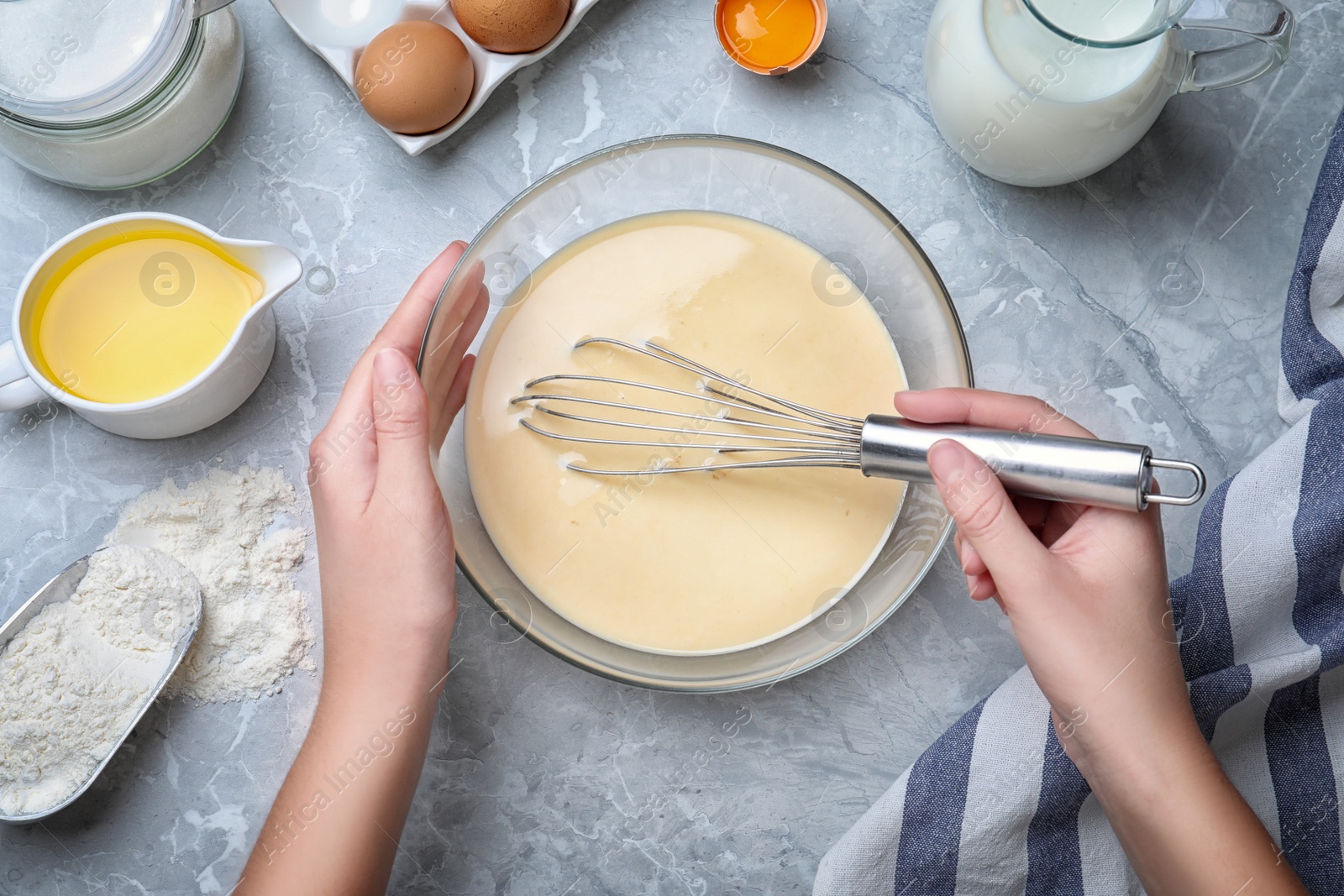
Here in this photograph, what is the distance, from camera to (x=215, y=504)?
101 centimetres

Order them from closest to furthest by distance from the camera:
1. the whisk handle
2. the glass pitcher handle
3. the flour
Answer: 1. the whisk handle
2. the glass pitcher handle
3. the flour

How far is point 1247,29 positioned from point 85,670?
1.26 meters

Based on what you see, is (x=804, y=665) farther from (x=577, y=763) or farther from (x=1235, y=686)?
(x=1235, y=686)

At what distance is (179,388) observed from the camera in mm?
911

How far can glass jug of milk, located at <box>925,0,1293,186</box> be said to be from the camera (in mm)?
834

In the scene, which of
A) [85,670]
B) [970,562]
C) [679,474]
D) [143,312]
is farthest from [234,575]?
[970,562]

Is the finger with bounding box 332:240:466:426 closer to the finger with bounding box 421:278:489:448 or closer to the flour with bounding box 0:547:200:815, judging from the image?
the finger with bounding box 421:278:489:448

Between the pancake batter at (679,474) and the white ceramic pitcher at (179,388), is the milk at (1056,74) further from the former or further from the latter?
the white ceramic pitcher at (179,388)

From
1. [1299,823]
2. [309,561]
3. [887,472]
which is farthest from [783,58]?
[1299,823]

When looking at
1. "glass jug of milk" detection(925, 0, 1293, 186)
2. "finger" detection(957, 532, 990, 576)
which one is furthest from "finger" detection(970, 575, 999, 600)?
"glass jug of milk" detection(925, 0, 1293, 186)

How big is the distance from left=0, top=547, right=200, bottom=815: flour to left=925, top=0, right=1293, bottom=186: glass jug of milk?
94 cm

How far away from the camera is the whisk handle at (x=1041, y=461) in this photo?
693mm

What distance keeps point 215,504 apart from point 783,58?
0.78 meters

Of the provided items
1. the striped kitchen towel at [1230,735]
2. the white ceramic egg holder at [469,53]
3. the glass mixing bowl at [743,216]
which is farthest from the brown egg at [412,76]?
the striped kitchen towel at [1230,735]
